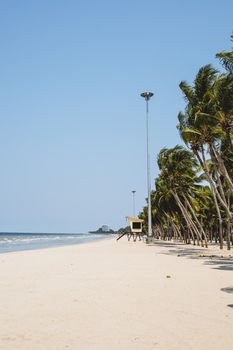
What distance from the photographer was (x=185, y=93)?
32812mm

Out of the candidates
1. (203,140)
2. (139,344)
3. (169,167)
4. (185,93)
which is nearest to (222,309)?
(139,344)

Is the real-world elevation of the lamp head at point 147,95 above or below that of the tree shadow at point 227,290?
above

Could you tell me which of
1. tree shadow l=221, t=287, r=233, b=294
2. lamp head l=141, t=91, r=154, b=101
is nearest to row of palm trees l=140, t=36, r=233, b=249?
lamp head l=141, t=91, r=154, b=101

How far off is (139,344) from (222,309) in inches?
105

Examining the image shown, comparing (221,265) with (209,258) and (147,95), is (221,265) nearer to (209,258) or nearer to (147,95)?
(209,258)

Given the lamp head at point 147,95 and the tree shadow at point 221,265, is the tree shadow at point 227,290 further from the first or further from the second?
the lamp head at point 147,95

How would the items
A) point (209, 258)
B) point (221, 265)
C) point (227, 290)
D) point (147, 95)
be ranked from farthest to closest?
point (147, 95)
point (209, 258)
point (221, 265)
point (227, 290)

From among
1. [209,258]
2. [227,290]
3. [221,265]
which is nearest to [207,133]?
[209,258]

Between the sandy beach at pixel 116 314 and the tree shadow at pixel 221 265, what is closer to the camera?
the sandy beach at pixel 116 314

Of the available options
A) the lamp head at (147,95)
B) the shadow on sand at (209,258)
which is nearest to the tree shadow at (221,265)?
the shadow on sand at (209,258)

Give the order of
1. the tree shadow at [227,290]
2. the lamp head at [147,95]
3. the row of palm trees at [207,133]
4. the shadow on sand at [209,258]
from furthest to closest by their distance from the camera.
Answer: the lamp head at [147,95] < the row of palm trees at [207,133] < the shadow on sand at [209,258] < the tree shadow at [227,290]

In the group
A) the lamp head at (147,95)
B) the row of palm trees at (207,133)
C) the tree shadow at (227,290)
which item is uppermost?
the lamp head at (147,95)

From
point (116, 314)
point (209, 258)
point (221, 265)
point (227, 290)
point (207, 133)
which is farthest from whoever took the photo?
point (207, 133)

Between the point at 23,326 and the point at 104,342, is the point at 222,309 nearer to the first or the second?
the point at 104,342
